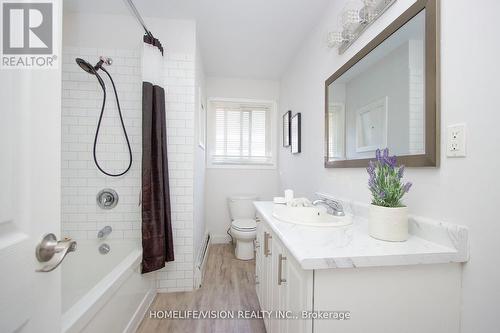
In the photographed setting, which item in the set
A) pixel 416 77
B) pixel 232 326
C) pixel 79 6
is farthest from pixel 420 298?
pixel 79 6

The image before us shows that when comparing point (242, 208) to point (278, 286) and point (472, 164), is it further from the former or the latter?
point (472, 164)

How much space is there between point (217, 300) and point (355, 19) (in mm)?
2191

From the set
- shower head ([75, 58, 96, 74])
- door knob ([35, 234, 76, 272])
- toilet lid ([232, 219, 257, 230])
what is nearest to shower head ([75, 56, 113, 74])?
shower head ([75, 58, 96, 74])

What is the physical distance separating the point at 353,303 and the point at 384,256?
18 cm

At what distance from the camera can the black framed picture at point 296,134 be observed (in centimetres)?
210

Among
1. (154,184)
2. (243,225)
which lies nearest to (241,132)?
(243,225)

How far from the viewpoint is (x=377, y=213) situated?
2.59 feet

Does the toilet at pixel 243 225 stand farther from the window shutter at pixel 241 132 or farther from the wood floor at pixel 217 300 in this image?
the window shutter at pixel 241 132

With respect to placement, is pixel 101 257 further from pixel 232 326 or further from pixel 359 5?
pixel 359 5

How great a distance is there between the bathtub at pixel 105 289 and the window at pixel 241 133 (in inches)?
63.9

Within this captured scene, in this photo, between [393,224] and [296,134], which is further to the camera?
[296,134]

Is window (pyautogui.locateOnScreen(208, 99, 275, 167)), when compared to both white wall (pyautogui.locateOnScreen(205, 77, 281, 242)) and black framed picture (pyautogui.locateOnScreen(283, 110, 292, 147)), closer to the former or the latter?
white wall (pyautogui.locateOnScreen(205, 77, 281, 242))

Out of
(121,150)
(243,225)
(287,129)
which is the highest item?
(287,129)

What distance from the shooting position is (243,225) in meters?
2.30
